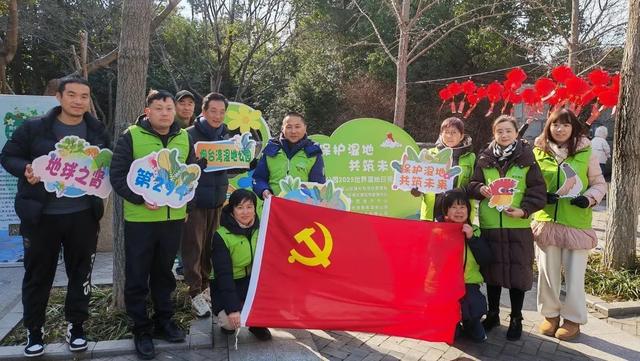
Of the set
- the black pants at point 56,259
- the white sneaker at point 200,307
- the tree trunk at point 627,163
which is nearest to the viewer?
the black pants at point 56,259

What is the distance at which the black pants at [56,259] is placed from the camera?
321 centimetres

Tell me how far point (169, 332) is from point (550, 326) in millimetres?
3018

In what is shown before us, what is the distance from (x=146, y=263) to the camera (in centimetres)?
339

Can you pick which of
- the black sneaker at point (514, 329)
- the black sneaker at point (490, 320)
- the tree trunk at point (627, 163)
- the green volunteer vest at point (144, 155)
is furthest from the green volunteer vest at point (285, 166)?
the tree trunk at point (627, 163)

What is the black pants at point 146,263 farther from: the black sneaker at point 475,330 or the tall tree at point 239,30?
the tall tree at point 239,30

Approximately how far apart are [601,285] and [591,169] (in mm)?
1756

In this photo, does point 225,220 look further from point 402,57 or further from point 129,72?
point 402,57

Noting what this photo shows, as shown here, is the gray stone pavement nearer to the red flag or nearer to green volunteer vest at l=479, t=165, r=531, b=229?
the red flag

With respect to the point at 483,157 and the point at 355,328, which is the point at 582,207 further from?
the point at 355,328

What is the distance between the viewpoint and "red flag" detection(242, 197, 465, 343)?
3.24 m

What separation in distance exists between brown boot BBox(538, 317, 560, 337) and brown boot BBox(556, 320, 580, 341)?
1.6 inches

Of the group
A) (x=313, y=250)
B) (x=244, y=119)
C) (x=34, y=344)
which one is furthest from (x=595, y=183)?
(x=34, y=344)

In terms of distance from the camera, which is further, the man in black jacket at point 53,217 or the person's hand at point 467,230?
the person's hand at point 467,230

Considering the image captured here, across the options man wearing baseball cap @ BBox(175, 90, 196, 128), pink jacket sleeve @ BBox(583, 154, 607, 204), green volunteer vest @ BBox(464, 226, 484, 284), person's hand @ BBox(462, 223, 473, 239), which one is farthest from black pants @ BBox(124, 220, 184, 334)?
pink jacket sleeve @ BBox(583, 154, 607, 204)
